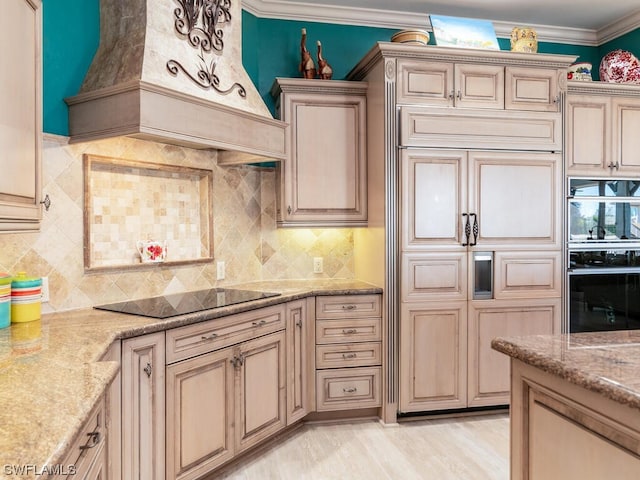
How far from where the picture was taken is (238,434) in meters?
2.49

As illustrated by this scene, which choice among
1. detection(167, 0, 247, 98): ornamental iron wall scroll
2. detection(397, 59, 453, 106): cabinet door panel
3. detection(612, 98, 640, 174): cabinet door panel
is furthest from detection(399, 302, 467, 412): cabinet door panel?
detection(167, 0, 247, 98): ornamental iron wall scroll

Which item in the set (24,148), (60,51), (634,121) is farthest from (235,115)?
(634,121)

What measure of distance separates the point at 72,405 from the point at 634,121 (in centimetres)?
396

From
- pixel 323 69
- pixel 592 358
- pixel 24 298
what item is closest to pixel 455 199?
pixel 323 69

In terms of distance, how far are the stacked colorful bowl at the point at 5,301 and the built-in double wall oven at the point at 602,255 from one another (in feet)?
10.9

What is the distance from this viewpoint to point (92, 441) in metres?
1.28

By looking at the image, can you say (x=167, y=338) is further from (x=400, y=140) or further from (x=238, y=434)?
(x=400, y=140)

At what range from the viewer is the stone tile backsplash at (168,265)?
2.28 meters

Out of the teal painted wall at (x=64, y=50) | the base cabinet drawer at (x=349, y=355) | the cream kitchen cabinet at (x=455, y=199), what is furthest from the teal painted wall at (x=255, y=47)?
the base cabinet drawer at (x=349, y=355)

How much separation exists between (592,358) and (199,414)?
67.8 inches

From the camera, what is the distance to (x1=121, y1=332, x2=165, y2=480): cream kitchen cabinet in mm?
1932

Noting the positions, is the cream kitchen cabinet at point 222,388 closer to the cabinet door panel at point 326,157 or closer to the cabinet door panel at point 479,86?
the cabinet door panel at point 326,157

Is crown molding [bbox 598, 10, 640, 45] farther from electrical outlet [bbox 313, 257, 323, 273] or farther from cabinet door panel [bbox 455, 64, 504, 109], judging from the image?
electrical outlet [bbox 313, 257, 323, 273]

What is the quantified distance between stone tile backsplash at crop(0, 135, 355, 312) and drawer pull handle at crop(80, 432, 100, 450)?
1.16 m
